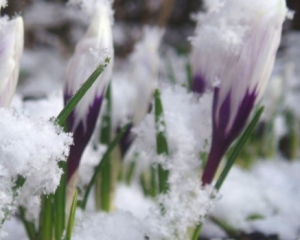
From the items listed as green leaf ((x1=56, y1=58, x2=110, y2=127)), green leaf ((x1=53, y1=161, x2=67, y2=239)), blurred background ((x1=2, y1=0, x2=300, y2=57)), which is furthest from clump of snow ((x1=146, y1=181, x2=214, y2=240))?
blurred background ((x1=2, y1=0, x2=300, y2=57))

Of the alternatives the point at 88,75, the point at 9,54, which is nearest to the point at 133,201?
the point at 88,75

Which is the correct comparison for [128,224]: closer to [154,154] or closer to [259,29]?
[154,154]

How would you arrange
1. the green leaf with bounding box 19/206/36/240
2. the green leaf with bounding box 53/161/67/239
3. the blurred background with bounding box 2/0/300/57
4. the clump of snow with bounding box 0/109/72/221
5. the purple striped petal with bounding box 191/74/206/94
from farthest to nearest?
1. the blurred background with bounding box 2/0/300/57
2. the purple striped petal with bounding box 191/74/206/94
3. the green leaf with bounding box 19/206/36/240
4. the green leaf with bounding box 53/161/67/239
5. the clump of snow with bounding box 0/109/72/221

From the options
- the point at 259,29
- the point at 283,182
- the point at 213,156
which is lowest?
the point at 283,182

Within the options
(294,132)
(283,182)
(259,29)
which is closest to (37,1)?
(294,132)

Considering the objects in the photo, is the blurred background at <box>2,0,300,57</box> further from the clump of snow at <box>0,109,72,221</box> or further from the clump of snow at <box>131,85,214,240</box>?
the clump of snow at <box>0,109,72,221</box>

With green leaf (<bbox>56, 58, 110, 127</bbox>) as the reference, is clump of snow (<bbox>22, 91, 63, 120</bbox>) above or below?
below

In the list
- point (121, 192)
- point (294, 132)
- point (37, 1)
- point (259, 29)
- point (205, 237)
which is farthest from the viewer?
point (37, 1)

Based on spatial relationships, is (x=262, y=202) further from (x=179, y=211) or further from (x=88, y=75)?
(x=88, y=75)
